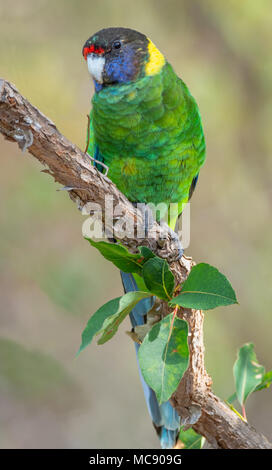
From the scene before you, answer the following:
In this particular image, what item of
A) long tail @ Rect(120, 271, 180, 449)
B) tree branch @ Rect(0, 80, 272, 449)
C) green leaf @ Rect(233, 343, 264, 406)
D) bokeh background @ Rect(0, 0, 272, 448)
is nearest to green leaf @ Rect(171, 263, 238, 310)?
tree branch @ Rect(0, 80, 272, 449)

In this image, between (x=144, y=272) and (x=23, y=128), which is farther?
(x=144, y=272)

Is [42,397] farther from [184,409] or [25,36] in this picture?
[25,36]

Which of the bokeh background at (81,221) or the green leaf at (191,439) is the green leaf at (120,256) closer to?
the green leaf at (191,439)

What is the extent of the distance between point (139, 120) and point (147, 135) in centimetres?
5

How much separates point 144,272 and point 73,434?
5.64 feet

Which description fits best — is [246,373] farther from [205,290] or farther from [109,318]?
[109,318]

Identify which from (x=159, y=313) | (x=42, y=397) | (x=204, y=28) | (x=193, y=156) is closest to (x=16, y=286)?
(x=42, y=397)

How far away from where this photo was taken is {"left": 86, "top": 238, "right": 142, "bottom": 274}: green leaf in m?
1.11

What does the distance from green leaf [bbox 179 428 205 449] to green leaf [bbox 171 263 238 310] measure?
53cm

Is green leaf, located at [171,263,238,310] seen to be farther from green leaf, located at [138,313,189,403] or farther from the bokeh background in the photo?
the bokeh background

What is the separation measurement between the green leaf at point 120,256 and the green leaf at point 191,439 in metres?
0.56

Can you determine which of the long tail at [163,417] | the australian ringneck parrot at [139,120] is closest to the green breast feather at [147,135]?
the australian ringneck parrot at [139,120]
